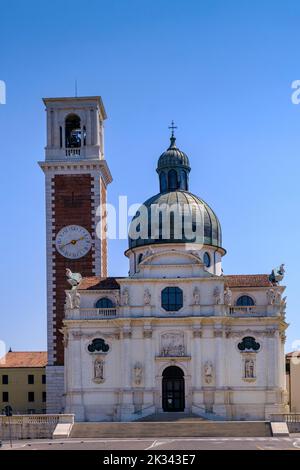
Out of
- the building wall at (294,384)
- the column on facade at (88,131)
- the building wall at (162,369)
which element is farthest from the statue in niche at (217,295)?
the column on facade at (88,131)

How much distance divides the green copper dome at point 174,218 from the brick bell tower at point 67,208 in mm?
4429

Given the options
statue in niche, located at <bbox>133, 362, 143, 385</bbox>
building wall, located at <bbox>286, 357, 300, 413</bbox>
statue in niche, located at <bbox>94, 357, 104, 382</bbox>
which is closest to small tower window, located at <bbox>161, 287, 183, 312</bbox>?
statue in niche, located at <bbox>133, 362, 143, 385</bbox>

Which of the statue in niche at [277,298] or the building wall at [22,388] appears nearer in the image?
the statue in niche at [277,298]

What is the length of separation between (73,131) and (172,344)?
72.8 ft

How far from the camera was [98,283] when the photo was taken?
72.6m

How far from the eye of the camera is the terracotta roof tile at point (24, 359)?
9581 centimetres

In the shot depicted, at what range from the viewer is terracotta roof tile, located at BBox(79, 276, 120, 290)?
7200 centimetres

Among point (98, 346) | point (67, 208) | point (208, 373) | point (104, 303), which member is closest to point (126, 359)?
point (98, 346)

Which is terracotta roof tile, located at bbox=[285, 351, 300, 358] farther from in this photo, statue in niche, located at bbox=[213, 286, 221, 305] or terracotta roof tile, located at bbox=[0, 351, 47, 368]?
terracotta roof tile, located at bbox=[0, 351, 47, 368]

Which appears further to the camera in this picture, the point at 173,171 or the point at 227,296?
the point at 173,171

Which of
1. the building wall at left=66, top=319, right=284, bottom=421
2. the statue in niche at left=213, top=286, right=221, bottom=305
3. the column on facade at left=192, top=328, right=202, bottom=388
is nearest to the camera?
the building wall at left=66, top=319, right=284, bottom=421

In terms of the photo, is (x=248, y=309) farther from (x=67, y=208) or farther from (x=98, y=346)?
(x=67, y=208)

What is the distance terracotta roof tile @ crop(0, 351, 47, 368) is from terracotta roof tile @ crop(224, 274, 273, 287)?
28593mm

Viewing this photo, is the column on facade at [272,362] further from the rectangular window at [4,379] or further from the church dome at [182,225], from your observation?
the rectangular window at [4,379]
